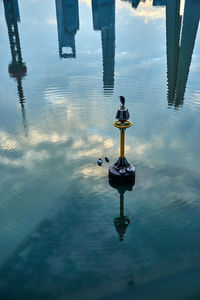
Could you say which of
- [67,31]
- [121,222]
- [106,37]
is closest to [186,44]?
[106,37]

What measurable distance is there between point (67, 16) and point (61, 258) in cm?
10667

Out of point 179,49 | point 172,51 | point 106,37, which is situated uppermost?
point 106,37

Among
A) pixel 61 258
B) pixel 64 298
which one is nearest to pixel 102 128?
pixel 61 258

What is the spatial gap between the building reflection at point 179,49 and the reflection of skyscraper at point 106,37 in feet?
30.2

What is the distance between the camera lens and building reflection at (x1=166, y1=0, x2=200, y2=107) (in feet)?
128

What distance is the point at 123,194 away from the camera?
827 inches

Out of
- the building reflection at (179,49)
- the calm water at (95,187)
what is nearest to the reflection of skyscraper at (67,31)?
the calm water at (95,187)

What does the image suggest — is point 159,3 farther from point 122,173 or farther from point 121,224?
point 121,224

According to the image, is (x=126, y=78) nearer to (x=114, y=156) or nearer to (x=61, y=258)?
(x=114, y=156)

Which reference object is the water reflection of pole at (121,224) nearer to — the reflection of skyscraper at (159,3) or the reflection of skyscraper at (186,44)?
the reflection of skyscraper at (186,44)

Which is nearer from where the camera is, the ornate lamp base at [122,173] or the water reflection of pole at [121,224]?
the water reflection of pole at [121,224]

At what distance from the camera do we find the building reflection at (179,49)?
38994 millimetres

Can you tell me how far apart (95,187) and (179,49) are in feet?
158

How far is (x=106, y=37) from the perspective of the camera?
68.2m
